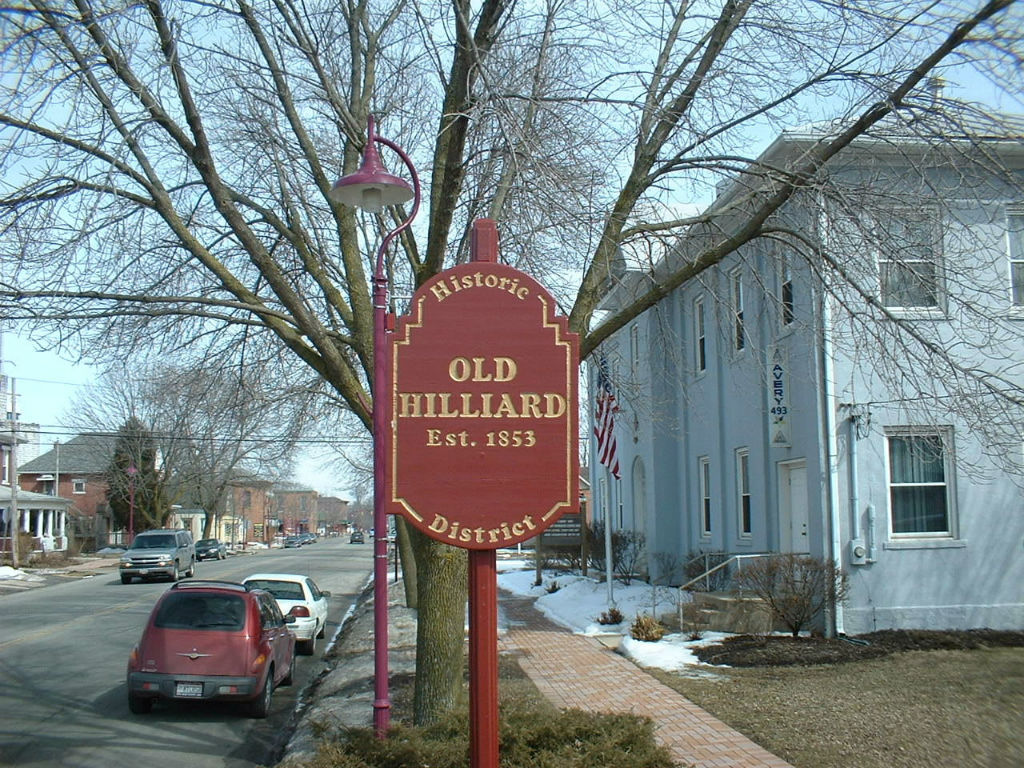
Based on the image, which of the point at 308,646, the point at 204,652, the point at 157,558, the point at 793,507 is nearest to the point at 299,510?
the point at 157,558

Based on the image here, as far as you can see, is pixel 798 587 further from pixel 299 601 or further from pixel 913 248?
pixel 299 601

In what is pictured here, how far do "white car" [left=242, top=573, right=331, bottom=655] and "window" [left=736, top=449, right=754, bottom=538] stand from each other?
8.21m

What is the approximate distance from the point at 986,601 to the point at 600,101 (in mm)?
10343

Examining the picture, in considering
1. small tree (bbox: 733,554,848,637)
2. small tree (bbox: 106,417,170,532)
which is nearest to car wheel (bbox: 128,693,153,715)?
small tree (bbox: 733,554,848,637)

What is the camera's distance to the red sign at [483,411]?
519cm

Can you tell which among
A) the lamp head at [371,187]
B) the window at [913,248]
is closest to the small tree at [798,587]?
the window at [913,248]

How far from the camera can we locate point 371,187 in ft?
26.2

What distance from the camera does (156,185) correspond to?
29.6 feet

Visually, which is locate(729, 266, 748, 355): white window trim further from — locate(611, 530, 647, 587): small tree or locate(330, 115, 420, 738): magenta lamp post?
locate(611, 530, 647, 587): small tree

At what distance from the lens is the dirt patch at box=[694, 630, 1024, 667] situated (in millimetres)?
12547

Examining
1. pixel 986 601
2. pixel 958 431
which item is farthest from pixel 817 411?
pixel 986 601

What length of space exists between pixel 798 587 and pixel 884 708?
4587 millimetres

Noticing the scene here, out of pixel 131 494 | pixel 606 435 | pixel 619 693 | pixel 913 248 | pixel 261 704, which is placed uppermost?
pixel 913 248

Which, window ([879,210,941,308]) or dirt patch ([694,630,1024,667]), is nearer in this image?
window ([879,210,941,308])
